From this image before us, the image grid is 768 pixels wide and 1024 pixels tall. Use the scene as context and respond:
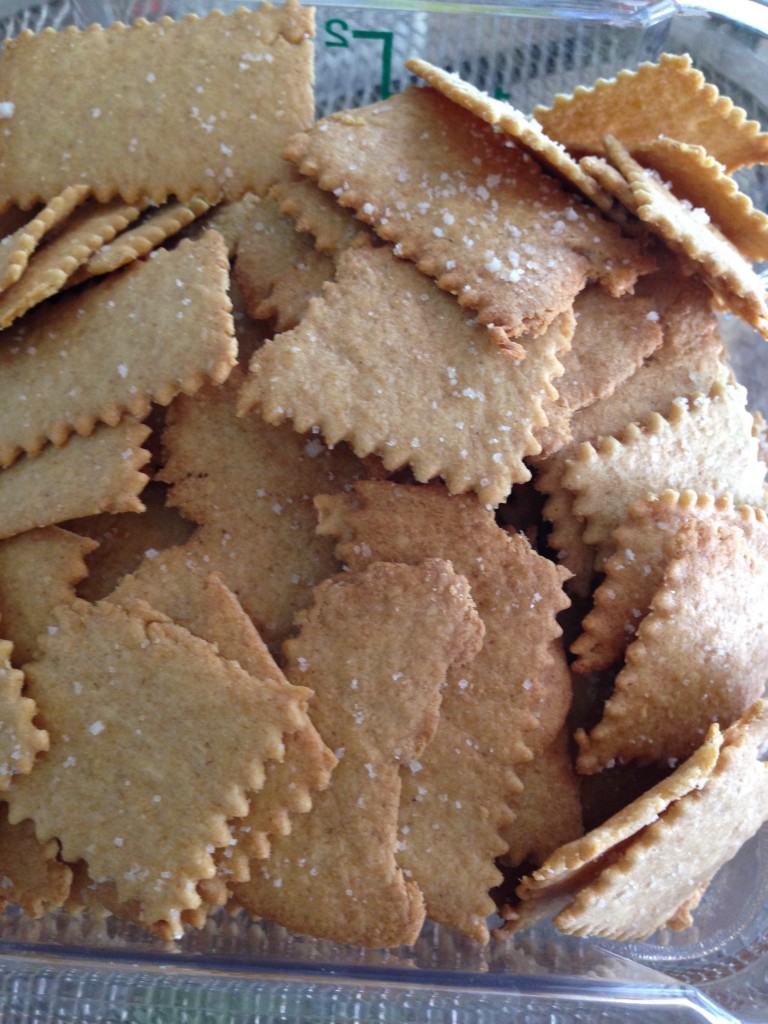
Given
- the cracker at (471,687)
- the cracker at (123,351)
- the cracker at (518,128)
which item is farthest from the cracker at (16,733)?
the cracker at (518,128)

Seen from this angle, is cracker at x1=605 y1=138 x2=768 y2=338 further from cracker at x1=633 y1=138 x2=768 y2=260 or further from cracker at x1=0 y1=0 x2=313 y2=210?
cracker at x1=0 y1=0 x2=313 y2=210

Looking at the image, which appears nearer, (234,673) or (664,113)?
(234,673)

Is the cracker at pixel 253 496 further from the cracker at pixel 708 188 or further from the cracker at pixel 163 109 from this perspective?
the cracker at pixel 708 188

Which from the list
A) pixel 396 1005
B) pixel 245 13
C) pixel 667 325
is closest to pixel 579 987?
→ pixel 396 1005

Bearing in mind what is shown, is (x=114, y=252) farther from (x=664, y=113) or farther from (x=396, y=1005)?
(x=396, y=1005)

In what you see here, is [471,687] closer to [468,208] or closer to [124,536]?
[124,536]

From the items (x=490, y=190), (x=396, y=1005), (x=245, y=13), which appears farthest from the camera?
(x=245, y=13)

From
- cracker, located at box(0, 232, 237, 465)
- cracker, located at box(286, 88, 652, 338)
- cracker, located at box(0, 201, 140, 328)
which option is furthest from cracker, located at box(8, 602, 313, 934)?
cracker, located at box(286, 88, 652, 338)
